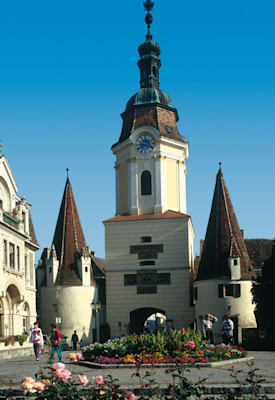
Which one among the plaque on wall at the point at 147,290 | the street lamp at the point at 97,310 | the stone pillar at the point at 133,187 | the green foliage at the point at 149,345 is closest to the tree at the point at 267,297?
the plaque on wall at the point at 147,290

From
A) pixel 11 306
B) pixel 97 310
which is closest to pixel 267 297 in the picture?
pixel 11 306

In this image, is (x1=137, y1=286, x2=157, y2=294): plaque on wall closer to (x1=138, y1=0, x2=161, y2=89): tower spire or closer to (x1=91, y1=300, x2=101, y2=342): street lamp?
(x1=91, y1=300, x2=101, y2=342): street lamp

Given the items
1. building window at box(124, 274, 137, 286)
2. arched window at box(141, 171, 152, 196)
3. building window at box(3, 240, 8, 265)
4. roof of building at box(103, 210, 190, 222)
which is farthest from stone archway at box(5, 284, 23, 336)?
arched window at box(141, 171, 152, 196)

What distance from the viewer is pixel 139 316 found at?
54125mm

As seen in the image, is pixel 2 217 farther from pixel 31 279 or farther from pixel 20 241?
pixel 31 279

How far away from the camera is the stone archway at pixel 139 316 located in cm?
5241

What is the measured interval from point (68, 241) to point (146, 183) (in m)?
8.30

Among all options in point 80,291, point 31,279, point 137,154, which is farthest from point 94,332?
point 137,154

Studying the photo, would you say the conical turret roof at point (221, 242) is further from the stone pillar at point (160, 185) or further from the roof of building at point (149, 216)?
the stone pillar at point (160, 185)

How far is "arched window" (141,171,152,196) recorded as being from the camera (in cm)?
5441

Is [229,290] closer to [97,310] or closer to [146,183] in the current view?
[97,310]

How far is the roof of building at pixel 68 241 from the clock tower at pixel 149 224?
118 inches

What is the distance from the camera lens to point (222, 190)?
51.8m

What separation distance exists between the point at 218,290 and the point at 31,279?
1357 cm
